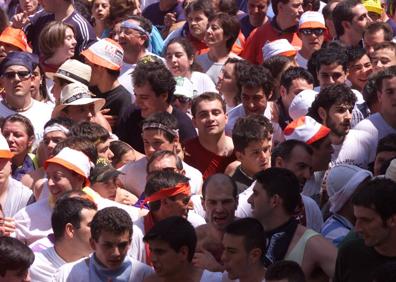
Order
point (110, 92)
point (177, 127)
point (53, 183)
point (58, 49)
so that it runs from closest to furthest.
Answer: point (53, 183) → point (177, 127) → point (110, 92) → point (58, 49)

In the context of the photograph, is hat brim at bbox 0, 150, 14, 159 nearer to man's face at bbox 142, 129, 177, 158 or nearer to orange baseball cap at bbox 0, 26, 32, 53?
man's face at bbox 142, 129, 177, 158

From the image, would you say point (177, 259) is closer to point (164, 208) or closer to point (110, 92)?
point (164, 208)

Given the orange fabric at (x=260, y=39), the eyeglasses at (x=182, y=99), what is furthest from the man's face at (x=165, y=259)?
the orange fabric at (x=260, y=39)

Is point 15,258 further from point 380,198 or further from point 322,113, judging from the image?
point 322,113

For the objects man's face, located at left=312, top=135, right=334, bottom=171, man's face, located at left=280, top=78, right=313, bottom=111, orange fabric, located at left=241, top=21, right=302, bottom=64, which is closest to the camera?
man's face, located at left=312, top=135, right=334, bottom=171

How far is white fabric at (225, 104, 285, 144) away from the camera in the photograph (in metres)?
12.1

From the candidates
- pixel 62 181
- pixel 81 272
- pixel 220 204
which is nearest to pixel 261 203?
pixel 220 204

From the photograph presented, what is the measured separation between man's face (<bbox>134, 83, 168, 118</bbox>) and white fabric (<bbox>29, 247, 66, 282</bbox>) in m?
2.62

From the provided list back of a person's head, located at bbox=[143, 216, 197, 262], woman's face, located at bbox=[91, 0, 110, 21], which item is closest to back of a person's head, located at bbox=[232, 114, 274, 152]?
back of a person's head, located at bbox=[143, 216, 197, 262]

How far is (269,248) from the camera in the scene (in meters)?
9.10

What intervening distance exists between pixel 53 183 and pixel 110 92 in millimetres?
2337

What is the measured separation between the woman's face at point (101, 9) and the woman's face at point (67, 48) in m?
2.12

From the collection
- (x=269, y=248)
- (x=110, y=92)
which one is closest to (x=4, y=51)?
(x=110, y=92)

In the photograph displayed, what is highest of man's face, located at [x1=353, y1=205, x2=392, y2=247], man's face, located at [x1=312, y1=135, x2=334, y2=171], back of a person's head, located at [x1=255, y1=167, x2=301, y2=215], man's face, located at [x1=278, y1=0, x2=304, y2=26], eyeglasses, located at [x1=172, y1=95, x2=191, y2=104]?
man's face, located at [x1=353, y1=205, x2=392, y2=247]
